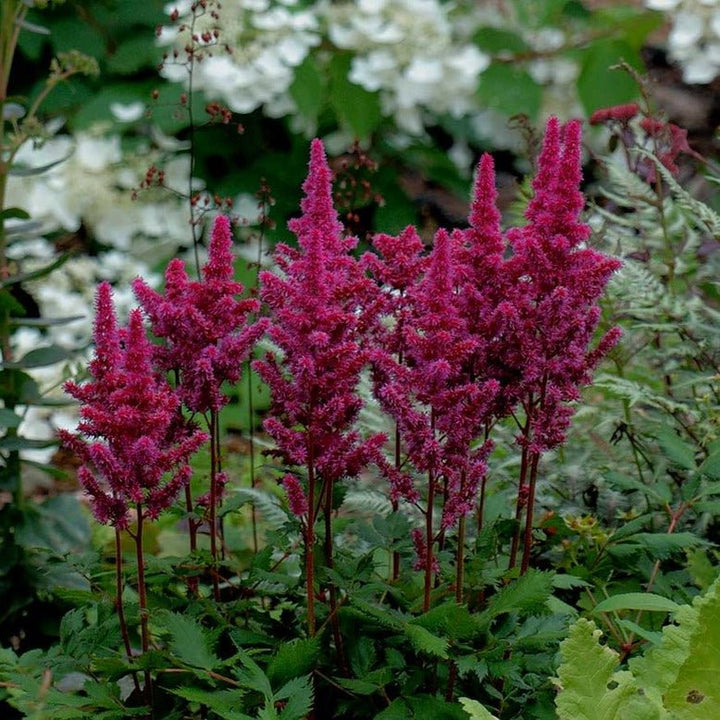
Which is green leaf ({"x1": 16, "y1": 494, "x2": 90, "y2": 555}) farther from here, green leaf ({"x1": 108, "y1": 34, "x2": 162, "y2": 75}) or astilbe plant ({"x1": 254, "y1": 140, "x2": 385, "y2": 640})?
green leaf ({"x1": 108, "y1": 34, "x2": 162, "y2": 75})

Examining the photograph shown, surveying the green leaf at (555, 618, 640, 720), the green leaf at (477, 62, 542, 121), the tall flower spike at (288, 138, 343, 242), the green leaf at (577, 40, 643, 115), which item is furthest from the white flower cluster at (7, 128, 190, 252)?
the green leaf at (555, 618, 640, 720)

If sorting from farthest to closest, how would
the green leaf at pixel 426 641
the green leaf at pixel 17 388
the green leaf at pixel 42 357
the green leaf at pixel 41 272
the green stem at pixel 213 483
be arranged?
the green leaf at pixel 17 388, the green leaf at pixel 42 357, the green leaf at pixel 41 272, the green stem at pixel 213 483, the green leaf at pixel 426 641

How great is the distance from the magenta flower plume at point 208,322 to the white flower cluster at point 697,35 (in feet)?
9.67

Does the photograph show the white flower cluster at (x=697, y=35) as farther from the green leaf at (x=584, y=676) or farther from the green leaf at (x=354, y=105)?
the green leaf at (x=584, y=676)

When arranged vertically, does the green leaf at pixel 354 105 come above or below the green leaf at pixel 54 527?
above

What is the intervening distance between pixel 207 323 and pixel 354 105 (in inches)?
119

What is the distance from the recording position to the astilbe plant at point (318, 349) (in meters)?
1.54

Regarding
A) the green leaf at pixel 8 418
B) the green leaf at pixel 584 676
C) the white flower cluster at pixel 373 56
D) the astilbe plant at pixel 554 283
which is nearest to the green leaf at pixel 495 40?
the white flower cluster at pixel 373 56

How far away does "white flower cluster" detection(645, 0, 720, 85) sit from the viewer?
14.0 ft

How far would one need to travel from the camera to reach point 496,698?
1.77m

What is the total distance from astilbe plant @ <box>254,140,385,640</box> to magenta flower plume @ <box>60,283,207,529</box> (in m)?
0.13

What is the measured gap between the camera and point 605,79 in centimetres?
442

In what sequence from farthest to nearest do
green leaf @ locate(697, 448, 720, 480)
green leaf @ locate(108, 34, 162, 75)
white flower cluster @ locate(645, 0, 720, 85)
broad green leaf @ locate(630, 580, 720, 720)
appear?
green leaf @ locate(108, 34, 162, 75) → white flower cluster @ locate(645, 0, 720, 85) → green leaf @ locate(697, 448, 720, 480) → broad green leaf @ locate(630, 580, 720, 720)

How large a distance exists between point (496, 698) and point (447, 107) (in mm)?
3300
